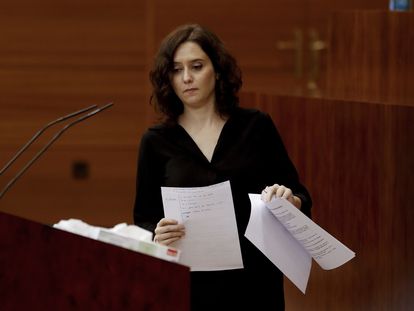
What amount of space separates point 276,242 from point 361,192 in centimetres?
62

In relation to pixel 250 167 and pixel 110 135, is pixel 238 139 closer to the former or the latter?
pixel 250 167

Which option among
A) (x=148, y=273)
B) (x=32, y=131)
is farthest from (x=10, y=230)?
(x=32, y=131)

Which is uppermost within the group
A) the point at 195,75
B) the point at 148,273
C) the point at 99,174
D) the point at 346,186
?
the point at 195,75

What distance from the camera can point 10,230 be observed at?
1470 mm

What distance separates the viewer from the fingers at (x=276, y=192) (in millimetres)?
1872

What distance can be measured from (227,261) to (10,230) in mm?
605

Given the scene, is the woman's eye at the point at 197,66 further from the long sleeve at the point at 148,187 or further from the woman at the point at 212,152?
the long sleeve at the point at 148,187

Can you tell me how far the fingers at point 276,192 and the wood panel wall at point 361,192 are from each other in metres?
0.50

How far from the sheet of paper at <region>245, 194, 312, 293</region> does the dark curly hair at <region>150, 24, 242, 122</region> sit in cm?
29

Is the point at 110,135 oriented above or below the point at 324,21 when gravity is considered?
below

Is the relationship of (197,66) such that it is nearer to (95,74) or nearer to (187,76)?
(187,76)

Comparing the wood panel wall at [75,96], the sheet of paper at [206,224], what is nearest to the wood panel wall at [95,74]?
the wood panel wall at [75,96]

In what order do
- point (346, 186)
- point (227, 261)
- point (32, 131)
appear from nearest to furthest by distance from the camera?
point (227, 261) → point (346, 186) → point (32, 131)

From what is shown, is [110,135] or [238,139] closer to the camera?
[238,139]
